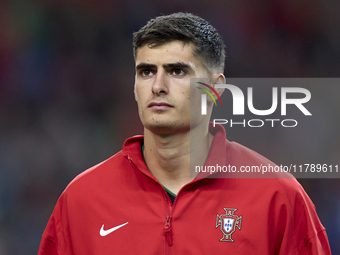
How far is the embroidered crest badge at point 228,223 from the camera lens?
8.85 ft

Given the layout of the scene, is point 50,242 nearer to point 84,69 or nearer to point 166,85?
point 166,85

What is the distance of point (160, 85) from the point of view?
2688mm

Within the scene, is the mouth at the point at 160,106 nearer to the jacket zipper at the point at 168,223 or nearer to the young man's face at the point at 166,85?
the young man's face at the point at 166,85

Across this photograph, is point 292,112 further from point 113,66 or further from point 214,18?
point 113,66

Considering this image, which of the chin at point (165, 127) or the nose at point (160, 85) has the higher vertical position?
the nose at point (160, 85)

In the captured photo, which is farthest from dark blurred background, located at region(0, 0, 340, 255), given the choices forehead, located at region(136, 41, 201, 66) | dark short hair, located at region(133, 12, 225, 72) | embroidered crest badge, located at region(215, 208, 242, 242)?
embroidered crest badge, located at region(215, 208, 242, 242)

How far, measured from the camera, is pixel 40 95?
4996 millimetres

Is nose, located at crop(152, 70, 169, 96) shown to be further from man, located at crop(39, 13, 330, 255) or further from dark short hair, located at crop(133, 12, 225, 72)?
dark short hair, located at crop(133, 12, 225, 72)

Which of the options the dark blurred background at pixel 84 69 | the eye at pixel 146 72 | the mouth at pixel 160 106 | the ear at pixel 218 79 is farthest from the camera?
the dark blurred background at pixel 84 69

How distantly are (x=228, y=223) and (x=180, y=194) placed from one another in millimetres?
279

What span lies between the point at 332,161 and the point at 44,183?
255cm

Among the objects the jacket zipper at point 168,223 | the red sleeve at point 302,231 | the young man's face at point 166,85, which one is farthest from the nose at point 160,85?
the red sleeve at point 302,231

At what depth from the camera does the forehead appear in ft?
8.98

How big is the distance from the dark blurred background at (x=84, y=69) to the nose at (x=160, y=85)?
2251mm
